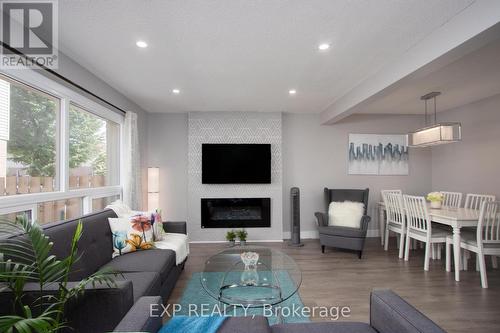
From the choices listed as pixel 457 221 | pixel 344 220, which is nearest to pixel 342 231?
pixel 344 220

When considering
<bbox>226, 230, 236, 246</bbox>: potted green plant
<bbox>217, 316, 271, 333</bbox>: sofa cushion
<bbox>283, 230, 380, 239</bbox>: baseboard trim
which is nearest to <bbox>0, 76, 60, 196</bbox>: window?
<bbox>217, 316, 271, 333</bbox>: sofa cushion

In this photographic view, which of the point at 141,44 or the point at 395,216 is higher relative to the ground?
the point at 141,44

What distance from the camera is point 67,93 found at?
254 cm

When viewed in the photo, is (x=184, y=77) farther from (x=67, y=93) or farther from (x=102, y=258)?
(x=102, y=258)

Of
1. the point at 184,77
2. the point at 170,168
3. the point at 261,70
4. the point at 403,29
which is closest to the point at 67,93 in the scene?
the point at 184,77

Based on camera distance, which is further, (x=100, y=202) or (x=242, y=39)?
(x=100, y=202)

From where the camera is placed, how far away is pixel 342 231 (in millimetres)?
3811

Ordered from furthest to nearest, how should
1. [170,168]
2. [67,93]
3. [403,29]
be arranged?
[170,168], [67,93], [403,29]

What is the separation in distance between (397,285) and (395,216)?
1583 millimetres


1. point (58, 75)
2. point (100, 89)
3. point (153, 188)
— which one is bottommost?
point (153, 188)

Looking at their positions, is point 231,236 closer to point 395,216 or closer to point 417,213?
point 395,216

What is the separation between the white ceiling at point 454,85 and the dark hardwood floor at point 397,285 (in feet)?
7.42

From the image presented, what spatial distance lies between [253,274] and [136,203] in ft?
7.88

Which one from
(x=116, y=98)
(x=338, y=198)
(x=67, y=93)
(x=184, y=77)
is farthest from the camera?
(x=338, y=198)
